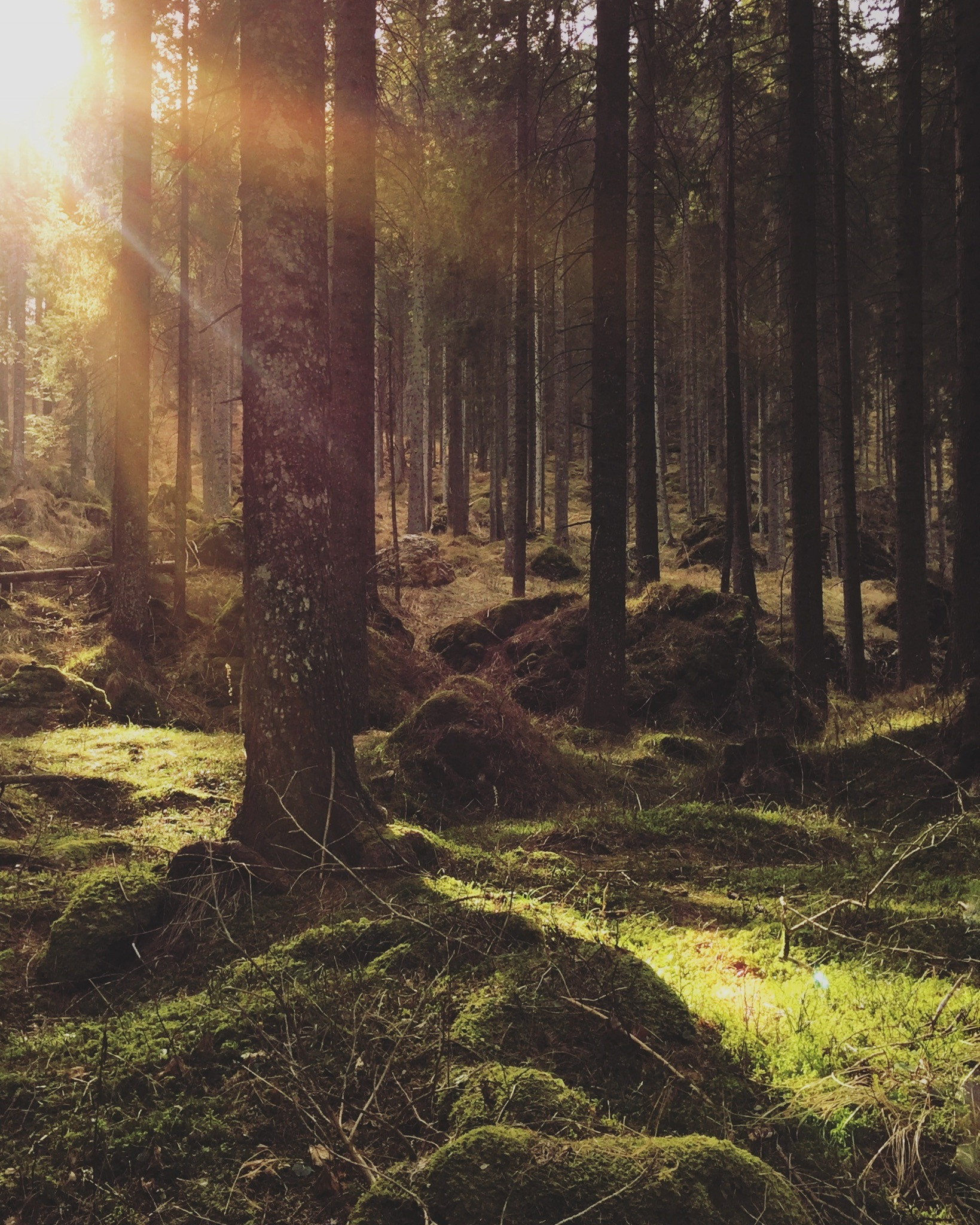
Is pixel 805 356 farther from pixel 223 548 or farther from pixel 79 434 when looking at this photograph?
pixel 79 434

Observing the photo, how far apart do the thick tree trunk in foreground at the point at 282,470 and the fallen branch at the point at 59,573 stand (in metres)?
10.1

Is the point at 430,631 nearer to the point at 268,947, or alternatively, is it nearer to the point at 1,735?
the point at 1,735

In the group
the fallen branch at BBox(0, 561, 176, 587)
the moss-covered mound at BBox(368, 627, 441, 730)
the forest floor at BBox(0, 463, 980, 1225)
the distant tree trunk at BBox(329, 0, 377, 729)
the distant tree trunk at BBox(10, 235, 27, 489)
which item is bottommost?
the forest floor at BBox(0, 463, 980, 1225)

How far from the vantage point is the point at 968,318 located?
26.7ft

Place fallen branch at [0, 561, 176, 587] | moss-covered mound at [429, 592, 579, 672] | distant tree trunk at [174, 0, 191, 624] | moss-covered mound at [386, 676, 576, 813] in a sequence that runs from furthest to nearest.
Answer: fallen branch at [0, 561, 176, 587] → moss-covered mound at [429, 592, 579, 672] → distant tree trunk at [174, 0, 191, 624] → moss-covered mound at [386, 676, 576, 813]

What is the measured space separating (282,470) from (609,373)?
20.5ft

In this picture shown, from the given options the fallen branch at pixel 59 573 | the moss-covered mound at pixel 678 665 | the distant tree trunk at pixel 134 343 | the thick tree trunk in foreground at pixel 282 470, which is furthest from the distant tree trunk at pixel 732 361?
the thick tree trunk in foreground at pixel 282 470

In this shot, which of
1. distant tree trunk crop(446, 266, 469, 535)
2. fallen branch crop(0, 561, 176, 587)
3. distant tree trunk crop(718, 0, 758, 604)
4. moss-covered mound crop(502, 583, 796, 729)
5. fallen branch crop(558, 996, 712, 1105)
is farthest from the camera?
distant tree trunk crop(446, 266, 469, 535)

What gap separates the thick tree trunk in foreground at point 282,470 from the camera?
197 inches

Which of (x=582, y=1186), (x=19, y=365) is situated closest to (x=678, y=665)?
(x=582, y=1186)

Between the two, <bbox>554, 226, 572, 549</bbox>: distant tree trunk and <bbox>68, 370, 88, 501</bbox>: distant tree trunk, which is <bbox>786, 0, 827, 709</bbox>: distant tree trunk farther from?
<bbox>68, 370, 88, 501</bbox>: distant tree trunk

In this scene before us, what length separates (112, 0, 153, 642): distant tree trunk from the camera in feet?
40.0

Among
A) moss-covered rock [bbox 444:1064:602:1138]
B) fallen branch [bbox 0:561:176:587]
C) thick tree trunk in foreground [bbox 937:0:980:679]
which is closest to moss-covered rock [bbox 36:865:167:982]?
moss-covered rock [bbox 444:1064:602:1138]

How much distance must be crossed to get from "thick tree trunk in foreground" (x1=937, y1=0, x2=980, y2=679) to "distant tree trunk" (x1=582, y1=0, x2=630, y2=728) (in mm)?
3537
